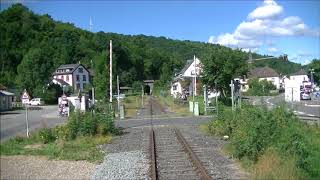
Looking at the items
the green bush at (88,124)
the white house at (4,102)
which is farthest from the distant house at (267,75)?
the white house at (4,102)

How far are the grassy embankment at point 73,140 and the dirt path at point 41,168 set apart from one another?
69 cm

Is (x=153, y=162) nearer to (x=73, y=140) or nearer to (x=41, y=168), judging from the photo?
(x=41, y=168)

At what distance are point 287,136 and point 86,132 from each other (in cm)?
1193

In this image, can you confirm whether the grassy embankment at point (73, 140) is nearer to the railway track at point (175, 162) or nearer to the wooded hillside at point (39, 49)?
the railway track at point (175, 162)

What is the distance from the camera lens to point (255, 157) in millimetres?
14016

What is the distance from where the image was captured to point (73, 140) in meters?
22.0

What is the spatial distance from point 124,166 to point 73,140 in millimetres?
8045

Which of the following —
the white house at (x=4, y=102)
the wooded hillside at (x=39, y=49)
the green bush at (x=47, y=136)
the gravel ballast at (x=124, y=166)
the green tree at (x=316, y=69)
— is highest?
the green tree at (x=316, y=69)

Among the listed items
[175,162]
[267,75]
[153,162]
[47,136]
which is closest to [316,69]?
[267,75]

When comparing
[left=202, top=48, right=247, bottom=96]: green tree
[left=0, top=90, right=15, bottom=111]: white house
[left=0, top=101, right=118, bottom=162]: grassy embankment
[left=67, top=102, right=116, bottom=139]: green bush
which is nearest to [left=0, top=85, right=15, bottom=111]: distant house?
[left=0, top=90, right=15, bottom=111]: white house

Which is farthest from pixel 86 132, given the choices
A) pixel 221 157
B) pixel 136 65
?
pixel 136 65

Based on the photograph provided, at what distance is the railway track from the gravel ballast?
289 mm

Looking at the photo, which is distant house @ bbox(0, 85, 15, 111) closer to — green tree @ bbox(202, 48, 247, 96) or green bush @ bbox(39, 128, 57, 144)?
green bush @ bbox(39, 128, 57, 144)

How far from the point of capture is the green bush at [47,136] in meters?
21.6
